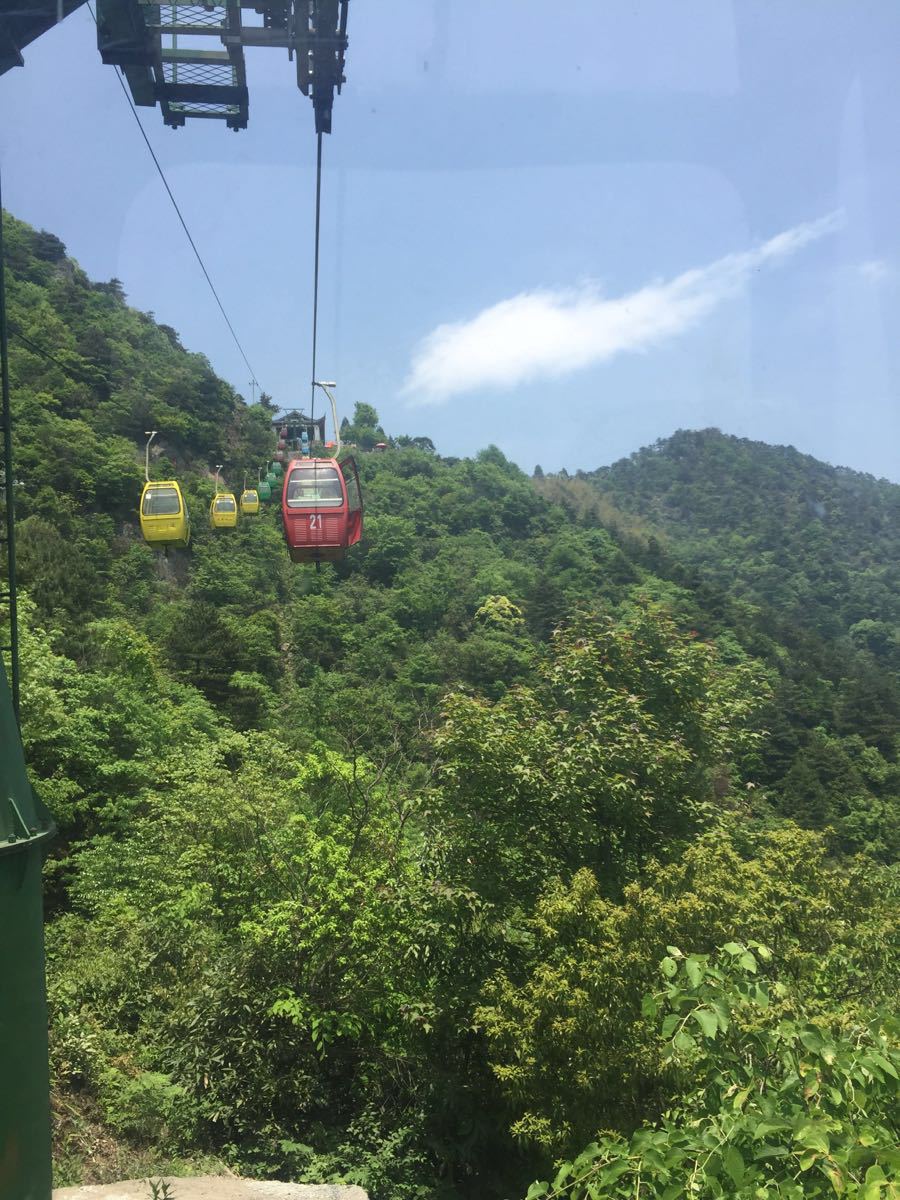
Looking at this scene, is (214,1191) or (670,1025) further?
(214,1191)

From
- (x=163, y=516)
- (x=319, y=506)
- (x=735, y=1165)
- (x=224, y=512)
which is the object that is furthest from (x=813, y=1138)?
(x=224, y=512)

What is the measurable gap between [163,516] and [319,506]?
8445 mm

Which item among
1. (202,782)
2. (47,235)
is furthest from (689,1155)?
(47,235)

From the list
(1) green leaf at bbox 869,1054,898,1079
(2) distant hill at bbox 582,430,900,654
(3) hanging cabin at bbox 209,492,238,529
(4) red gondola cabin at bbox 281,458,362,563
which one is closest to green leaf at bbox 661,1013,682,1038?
(1) green leaf at bbox 869,1054,898,1079

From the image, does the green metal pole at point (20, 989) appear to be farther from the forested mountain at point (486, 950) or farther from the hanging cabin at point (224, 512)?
the hanging cabin at point (224, 512)

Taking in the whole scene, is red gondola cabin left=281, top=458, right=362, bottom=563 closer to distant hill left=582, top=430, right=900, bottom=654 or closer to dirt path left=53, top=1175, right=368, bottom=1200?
dirt path left=53, top=1175, right=368, bottom=1200

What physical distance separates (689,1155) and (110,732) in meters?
19.7

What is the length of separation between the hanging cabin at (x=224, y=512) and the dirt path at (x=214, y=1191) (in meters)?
22.6

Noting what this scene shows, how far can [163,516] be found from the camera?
68.3ft

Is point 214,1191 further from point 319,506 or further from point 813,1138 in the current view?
point 319,506

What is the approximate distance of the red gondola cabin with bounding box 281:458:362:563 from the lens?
13578 mm

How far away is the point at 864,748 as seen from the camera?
41.4 metres

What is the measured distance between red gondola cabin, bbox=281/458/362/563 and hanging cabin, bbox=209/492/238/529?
1533cm

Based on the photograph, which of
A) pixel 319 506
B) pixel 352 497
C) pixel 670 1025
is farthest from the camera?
pixel 352 497
